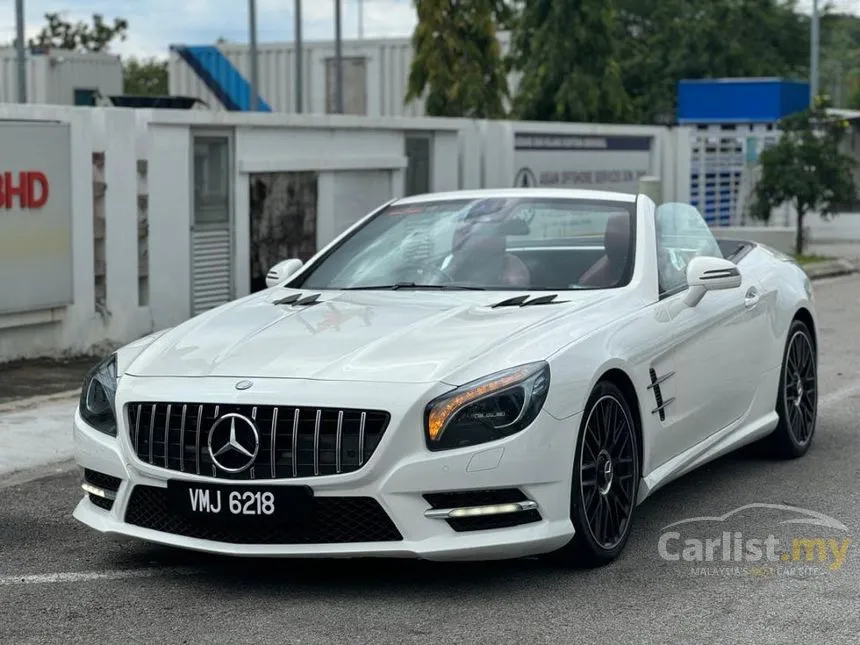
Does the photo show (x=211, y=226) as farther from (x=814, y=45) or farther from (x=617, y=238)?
(x=814, y=45)

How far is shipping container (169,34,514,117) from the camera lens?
41188 millimetres

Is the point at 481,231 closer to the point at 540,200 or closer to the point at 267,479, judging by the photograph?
the point at 540,200

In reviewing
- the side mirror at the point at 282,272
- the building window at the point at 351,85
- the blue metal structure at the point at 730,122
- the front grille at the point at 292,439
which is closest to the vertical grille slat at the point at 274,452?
the front grille at the point at 292,439

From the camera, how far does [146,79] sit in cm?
7812

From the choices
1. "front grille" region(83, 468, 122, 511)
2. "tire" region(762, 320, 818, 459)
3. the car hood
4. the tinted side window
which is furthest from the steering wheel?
"tire" region(762, 320, 818, 459)

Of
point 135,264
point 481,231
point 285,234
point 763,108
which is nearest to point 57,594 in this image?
point 481,231

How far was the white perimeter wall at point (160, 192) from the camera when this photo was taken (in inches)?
515

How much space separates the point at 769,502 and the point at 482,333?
193cm

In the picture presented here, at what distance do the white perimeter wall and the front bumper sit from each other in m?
7.30

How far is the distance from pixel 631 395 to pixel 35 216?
7628mm

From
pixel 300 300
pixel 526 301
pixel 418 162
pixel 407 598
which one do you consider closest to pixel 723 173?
pixel 418 162

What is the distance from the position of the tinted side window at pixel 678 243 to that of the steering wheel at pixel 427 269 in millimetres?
914

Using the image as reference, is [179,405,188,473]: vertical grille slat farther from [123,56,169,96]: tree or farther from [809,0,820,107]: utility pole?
[123,56,169,96]: tree

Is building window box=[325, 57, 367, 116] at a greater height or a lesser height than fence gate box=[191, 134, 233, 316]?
greater
